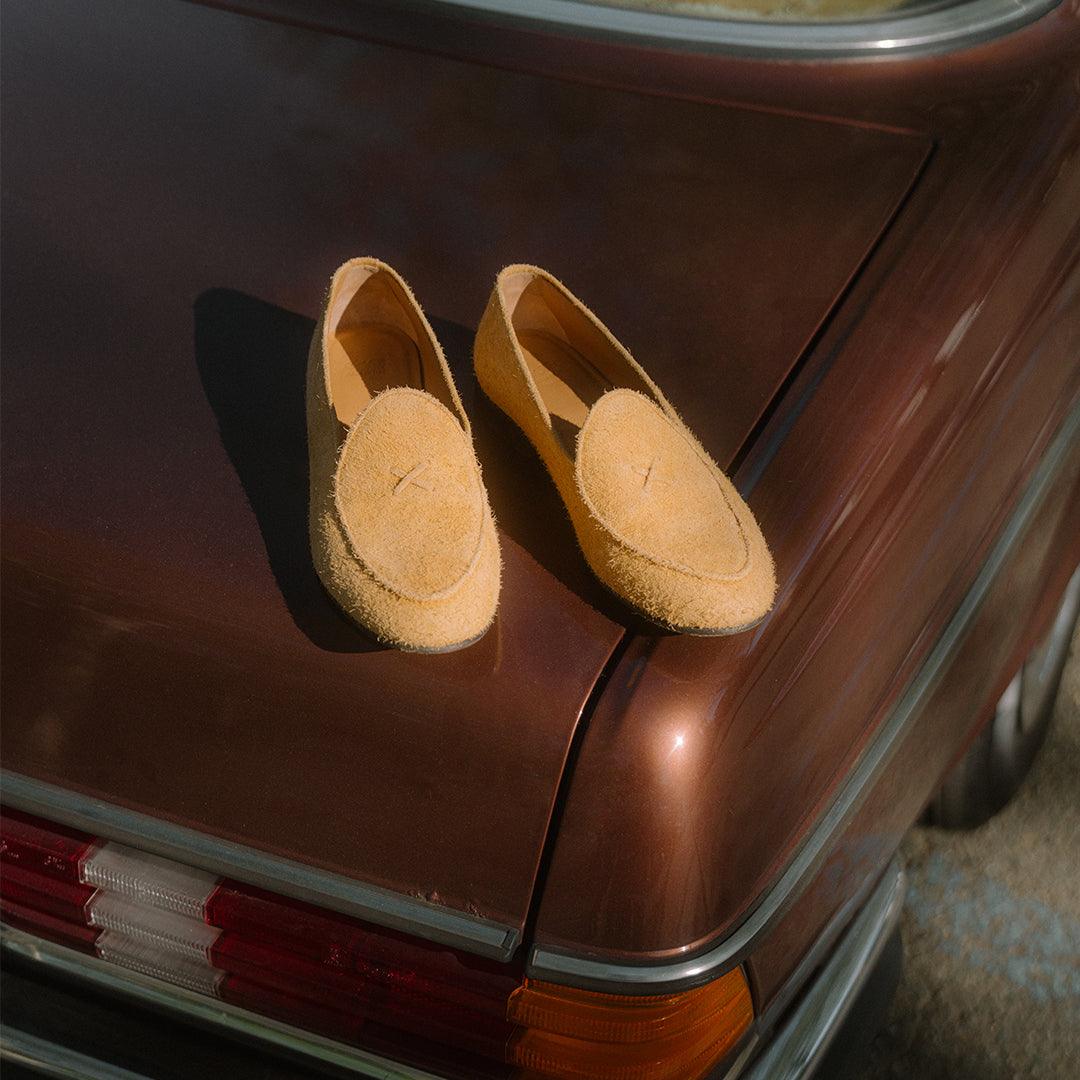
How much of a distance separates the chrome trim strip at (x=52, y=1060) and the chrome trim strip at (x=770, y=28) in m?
1.18

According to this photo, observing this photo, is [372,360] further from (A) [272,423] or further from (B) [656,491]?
(B) [656,491]

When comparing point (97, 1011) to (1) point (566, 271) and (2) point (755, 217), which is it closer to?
(1) point (566, 271)

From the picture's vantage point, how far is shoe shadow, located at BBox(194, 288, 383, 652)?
3.18 ft

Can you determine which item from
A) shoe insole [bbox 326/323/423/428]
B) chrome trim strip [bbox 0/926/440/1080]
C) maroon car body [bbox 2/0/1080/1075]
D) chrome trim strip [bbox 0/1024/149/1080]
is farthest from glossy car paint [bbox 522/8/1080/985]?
chrome trim strip [bbox 0/1024/149/1080]

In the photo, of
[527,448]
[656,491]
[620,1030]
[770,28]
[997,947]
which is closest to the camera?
[620,1030]

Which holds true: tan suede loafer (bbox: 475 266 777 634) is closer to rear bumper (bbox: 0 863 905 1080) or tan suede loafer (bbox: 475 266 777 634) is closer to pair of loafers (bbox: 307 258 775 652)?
pair of loafers (bbox: 307 258 775 652)

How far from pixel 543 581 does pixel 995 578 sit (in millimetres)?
592

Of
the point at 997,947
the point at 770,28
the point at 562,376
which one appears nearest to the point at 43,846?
the point at 562,376

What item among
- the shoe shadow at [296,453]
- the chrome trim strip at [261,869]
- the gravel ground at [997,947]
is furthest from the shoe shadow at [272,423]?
the gravel ground at [997,947]

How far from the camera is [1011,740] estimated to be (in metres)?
1.81

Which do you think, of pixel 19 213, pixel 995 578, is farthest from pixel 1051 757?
pixel 19 213

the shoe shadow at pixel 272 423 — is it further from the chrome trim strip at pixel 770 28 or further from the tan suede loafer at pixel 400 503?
the chrome trim strip at pixel 770 28

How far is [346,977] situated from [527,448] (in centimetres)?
48

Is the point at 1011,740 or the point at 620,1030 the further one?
the point at 1011,740
